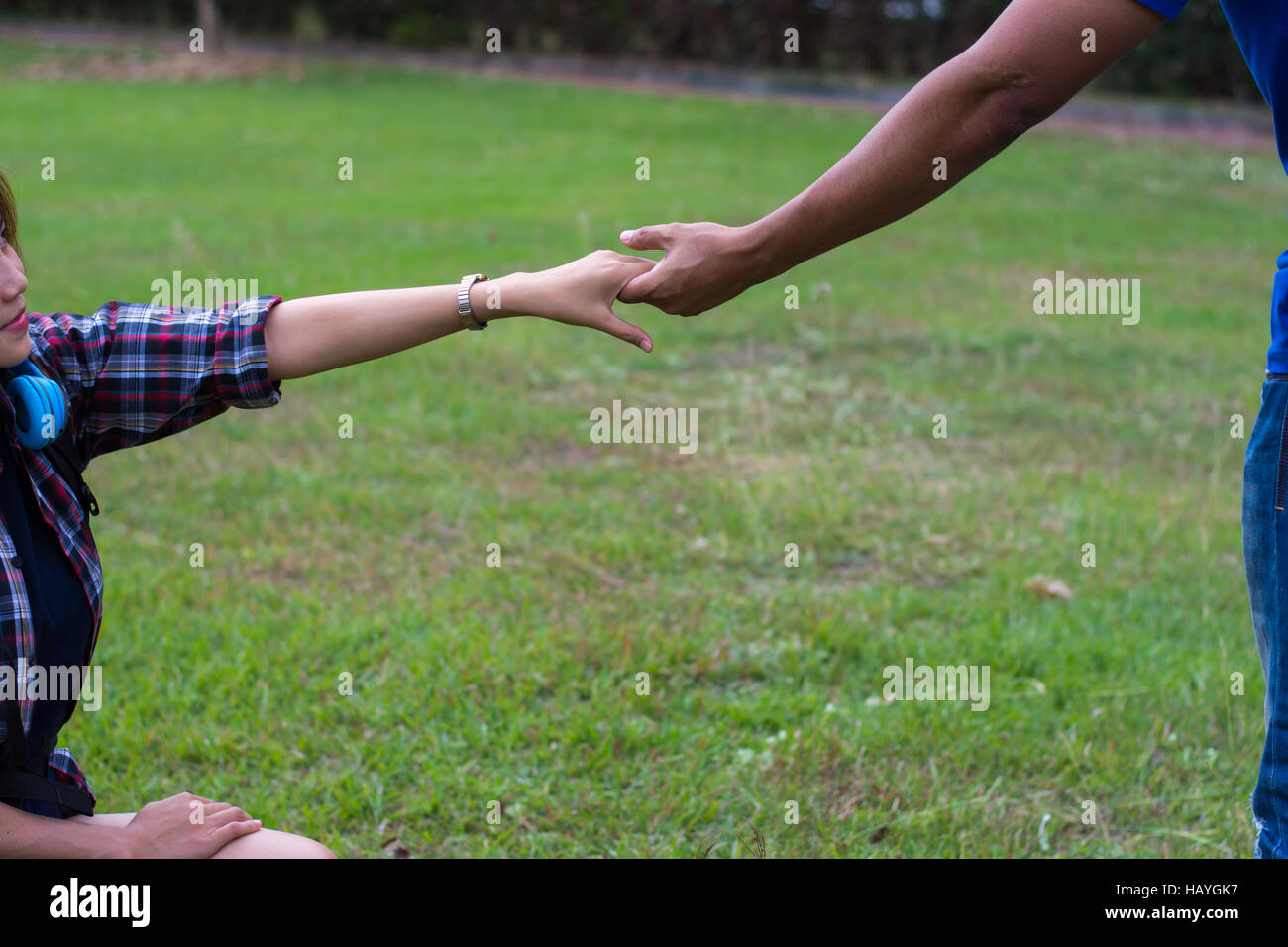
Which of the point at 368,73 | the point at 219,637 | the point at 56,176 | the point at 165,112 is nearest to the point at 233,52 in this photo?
the point at 368,73

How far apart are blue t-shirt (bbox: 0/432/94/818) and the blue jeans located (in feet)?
6.21

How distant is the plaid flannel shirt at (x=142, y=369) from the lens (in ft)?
7.47

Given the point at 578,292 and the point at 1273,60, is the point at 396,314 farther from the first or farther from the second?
the point at 1273,60

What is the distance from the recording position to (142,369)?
232 cm

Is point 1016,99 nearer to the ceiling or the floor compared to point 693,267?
nearer to the ceiling

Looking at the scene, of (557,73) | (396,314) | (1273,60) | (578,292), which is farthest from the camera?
(557,73)

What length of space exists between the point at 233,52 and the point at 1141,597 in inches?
1082

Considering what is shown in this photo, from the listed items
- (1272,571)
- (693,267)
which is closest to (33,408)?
(693,267)

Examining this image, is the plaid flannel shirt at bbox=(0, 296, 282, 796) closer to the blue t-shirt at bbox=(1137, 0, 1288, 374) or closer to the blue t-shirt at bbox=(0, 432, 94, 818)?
the blue t-shirt at bbox=(0, 432, 94, 818)

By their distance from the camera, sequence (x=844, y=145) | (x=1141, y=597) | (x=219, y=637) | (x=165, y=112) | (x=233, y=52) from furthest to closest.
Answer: (x=233, y=52)
(x=165, y=112)
(x=844, y=145)
(x=1141, y=597)
(x=219, y=637)

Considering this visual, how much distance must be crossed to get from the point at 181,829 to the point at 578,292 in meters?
1.34
